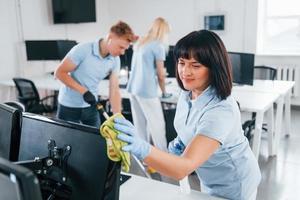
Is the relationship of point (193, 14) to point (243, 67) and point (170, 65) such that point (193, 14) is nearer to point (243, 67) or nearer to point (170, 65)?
point (170, 65)

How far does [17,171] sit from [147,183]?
37.2 inches

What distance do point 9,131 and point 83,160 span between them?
0.32 metres

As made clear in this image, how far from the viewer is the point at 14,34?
500cm

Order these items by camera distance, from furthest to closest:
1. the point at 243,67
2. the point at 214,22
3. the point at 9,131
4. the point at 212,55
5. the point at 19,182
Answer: the point at 214,22 → the point at 243,67 → the point at 212,55 → the point at 9,131 → the point at 19,182

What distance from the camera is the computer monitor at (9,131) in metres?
1.07

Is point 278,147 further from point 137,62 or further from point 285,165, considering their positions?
point 137,62

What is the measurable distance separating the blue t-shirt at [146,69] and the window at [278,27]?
2819mm

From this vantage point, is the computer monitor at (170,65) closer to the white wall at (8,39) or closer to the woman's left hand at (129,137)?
the white wall at (8,39)

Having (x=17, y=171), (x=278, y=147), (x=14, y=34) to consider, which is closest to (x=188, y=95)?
(x=17, y=171)

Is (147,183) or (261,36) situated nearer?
(147,183)

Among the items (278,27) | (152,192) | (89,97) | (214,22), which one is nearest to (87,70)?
(89,97)

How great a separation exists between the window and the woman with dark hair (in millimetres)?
4462

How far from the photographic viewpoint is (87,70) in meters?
2.50

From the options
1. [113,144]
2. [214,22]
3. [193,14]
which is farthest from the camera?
[193,14]
